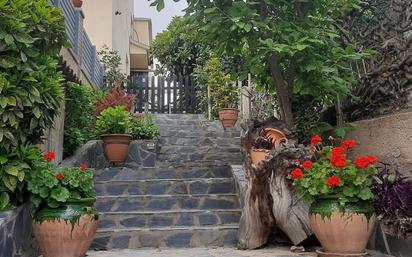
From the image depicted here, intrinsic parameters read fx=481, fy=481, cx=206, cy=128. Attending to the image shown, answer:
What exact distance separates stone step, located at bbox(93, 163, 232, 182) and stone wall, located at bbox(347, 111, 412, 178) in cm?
210

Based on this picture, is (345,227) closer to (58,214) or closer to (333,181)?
(333,181)

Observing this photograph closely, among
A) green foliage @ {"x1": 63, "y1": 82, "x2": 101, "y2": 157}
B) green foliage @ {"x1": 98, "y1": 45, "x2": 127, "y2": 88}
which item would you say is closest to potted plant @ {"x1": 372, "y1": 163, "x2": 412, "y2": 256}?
green foliage @ {"x1": 63, "y1": 82, "x2": 101, "y2": 157}

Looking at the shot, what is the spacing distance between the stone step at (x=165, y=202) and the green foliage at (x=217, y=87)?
5.40m

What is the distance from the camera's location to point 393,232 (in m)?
4.22

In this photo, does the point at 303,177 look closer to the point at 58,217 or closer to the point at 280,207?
the point at 280,207

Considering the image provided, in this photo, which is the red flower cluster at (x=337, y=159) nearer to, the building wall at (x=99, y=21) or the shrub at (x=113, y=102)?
the shrub at (x=113, y=102)

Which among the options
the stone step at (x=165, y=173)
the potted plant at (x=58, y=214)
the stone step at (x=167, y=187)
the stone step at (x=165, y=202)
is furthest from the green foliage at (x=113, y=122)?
the potted plant at (x=58, y=214)

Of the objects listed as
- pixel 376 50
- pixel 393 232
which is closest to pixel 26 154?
pixel 393 232

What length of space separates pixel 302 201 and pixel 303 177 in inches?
17.0

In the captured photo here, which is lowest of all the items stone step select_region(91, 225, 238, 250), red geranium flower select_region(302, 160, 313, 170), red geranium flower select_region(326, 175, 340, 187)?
stone step select_region(91, 225, 238, 250)

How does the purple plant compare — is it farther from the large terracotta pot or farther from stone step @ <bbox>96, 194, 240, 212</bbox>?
stone step @ <bbox>96, 194, 240, 212</bbox>

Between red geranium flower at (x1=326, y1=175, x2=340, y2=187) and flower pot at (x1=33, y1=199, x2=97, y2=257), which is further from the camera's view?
red geranium flower at (x1=326, y1=175, x2=340, y2=187)

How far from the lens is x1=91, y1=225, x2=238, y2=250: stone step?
512cm

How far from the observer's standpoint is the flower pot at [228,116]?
10445 mm
